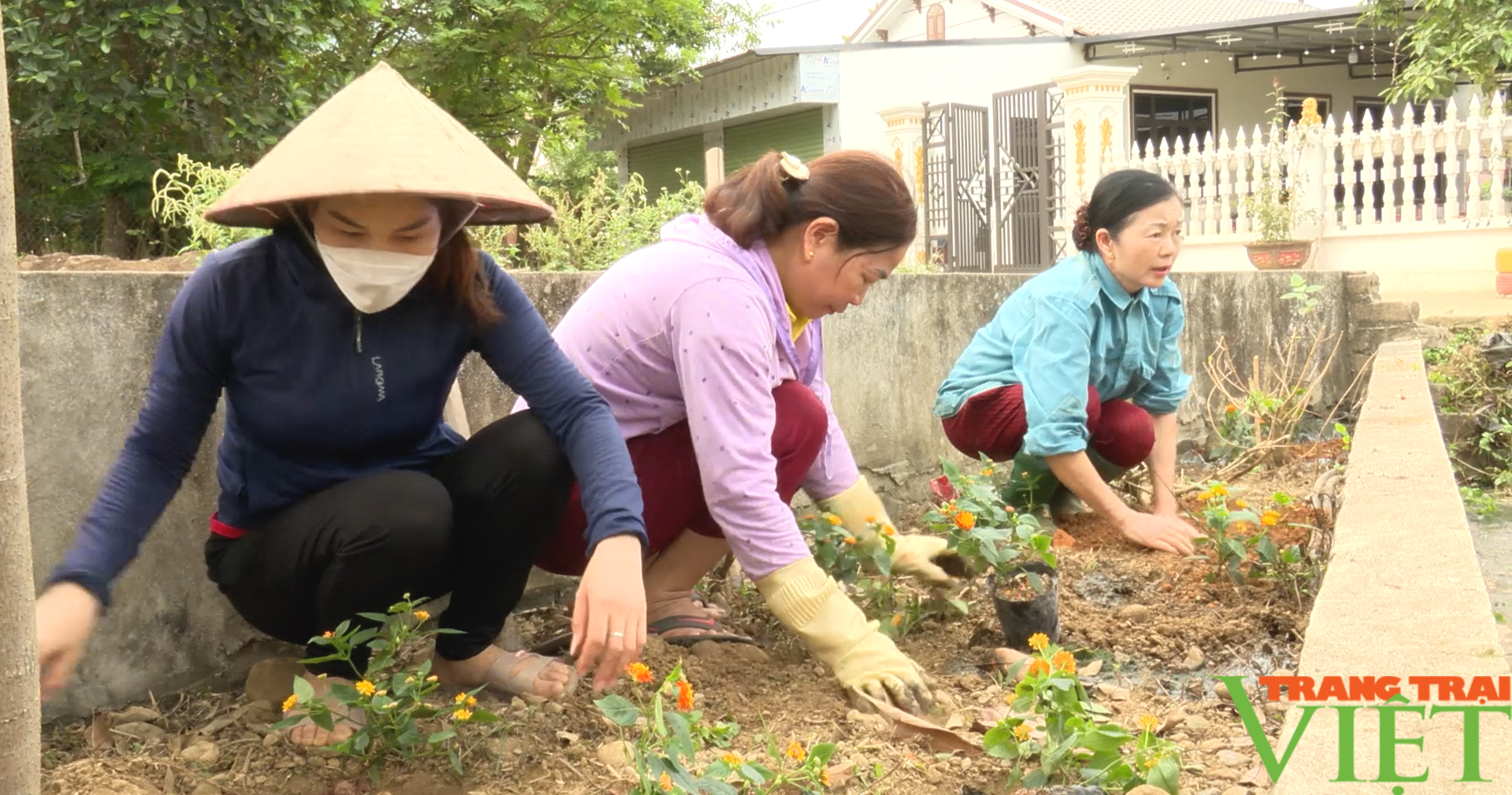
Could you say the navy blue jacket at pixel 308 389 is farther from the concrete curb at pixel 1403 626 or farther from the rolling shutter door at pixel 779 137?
the rolling shutter door at pixel 779 137

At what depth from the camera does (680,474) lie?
261 centimetres

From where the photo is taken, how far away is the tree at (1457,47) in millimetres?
11484

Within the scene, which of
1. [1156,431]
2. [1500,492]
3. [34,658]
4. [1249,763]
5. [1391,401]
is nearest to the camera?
[34,658]

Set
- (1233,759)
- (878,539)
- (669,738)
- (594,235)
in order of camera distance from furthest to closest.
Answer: (594,235) → (878,539) → (1233,759) → (669,738)

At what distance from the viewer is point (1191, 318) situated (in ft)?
20.1

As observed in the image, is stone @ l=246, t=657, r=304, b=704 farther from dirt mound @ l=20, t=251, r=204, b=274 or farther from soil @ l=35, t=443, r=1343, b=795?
dirt mound @ l=20, t=251, r=204, b=274

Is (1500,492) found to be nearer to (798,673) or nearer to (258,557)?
(798,673)

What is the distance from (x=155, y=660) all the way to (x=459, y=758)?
0.75 meters

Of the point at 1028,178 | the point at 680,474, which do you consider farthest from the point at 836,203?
the point at 1028,178

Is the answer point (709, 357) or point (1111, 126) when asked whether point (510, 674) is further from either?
point (1111, 126)

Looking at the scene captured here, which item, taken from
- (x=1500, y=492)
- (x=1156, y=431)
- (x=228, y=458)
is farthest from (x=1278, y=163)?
(x=228, y=458)

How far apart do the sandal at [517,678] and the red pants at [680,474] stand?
31 centimetres

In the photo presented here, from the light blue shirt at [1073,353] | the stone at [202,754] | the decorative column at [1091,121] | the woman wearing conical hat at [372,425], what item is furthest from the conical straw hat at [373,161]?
the decorative column at [1091,121]

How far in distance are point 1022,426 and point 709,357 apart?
1.74 meters
